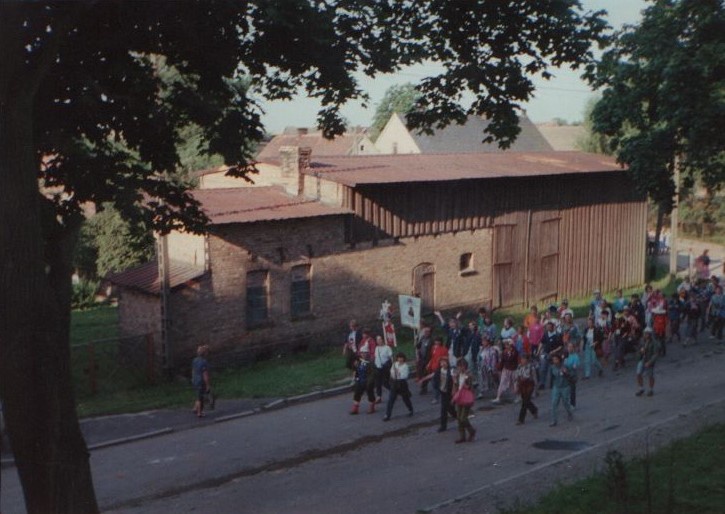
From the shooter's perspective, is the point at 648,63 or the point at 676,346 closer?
the point at 648,63

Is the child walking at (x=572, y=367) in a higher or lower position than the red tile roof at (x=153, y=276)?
lower

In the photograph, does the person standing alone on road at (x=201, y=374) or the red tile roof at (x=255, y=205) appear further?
the red tile roof at (x=255, y=205)

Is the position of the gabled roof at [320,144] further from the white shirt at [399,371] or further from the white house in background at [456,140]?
the white shirt at [399,371]

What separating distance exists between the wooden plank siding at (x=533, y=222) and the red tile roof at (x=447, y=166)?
39 cm

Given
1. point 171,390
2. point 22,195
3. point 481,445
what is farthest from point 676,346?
point 22,195

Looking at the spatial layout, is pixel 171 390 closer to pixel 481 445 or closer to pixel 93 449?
pixel 93 449

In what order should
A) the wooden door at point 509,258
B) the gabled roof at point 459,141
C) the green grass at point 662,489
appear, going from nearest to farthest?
the green grass at point 662,489 → the wooden door at point 509,258 → the gabled roof at point 459,141

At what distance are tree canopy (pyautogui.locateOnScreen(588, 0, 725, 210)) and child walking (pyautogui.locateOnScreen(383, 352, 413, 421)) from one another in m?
6.92

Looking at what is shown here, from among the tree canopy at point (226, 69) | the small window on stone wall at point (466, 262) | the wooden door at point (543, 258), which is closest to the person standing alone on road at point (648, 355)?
the tree canopy at point (226, 69)

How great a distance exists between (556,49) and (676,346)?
14.5 metres

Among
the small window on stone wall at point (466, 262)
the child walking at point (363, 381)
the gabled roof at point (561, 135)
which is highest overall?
Answer: the gabled roof at point (561, 135)

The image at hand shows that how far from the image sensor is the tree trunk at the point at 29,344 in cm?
768

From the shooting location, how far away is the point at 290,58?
12.1m

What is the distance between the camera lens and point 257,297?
23.0 metres
